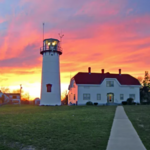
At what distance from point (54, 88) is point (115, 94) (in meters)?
11.6

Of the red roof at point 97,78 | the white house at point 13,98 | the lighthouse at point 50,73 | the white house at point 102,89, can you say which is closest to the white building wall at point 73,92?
the white house at point 102,89

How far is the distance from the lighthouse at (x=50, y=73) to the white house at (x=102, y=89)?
4573 mm

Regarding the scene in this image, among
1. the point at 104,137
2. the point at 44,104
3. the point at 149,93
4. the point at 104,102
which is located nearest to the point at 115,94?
the point at 104,102

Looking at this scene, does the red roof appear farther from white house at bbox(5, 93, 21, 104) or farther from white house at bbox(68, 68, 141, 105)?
white house at bbox(5, 93, 21, 104)

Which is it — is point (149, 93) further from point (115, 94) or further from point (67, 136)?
point (67, 136)

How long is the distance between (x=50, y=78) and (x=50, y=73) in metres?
0.78

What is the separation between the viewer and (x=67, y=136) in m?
7.80

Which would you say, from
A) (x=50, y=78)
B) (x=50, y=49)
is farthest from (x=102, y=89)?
(x=50, y=49)

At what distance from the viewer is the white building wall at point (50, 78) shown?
32.2 metres

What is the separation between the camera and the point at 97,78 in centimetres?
3797

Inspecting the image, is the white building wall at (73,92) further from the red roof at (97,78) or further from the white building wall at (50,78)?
the white building wall at (50,78)

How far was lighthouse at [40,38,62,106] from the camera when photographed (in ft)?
106

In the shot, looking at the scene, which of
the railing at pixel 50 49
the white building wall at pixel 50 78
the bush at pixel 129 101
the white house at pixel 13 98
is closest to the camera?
the white building wall at pixel 50 78

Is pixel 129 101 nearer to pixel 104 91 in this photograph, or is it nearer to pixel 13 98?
pixel 104 91
